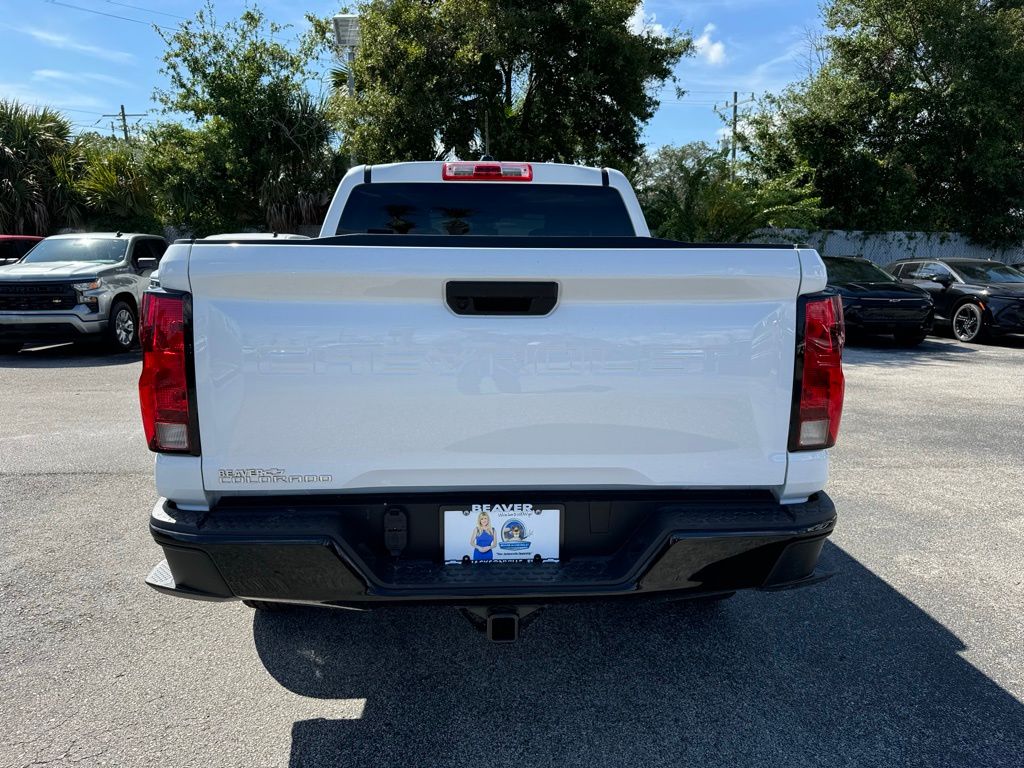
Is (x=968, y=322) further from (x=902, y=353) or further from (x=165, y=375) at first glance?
(x=165, y=375)

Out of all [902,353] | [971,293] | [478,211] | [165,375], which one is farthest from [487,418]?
[971,293]

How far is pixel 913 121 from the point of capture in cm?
2003

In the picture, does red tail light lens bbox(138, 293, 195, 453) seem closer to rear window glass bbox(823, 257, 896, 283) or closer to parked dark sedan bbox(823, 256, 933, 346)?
parked dark sedan bbox(823, 256, 933, 346)

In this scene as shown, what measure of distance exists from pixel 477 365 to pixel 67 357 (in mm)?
11446

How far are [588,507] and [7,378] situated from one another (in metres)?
9.89

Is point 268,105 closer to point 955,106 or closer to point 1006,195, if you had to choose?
point 955,106

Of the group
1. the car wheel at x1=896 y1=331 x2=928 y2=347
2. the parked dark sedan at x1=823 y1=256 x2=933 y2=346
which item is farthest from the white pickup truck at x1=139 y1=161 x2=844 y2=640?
the car wheel at x1=896 y1=331 x2=928 y2=347

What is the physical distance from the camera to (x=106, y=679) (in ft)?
9.39

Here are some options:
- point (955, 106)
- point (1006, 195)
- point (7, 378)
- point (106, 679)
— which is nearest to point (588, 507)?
point (106, 679)

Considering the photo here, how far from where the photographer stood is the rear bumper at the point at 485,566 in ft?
7.37

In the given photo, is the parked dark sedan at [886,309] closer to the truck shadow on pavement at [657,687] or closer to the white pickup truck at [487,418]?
the truck shadow on pavement at [657,687]

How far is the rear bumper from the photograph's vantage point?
2246mm

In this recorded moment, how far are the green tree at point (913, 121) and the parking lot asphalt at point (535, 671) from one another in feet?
60.7

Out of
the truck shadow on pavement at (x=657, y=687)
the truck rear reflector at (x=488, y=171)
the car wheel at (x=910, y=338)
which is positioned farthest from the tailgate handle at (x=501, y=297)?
the car wheel at (x=910, y=338)
